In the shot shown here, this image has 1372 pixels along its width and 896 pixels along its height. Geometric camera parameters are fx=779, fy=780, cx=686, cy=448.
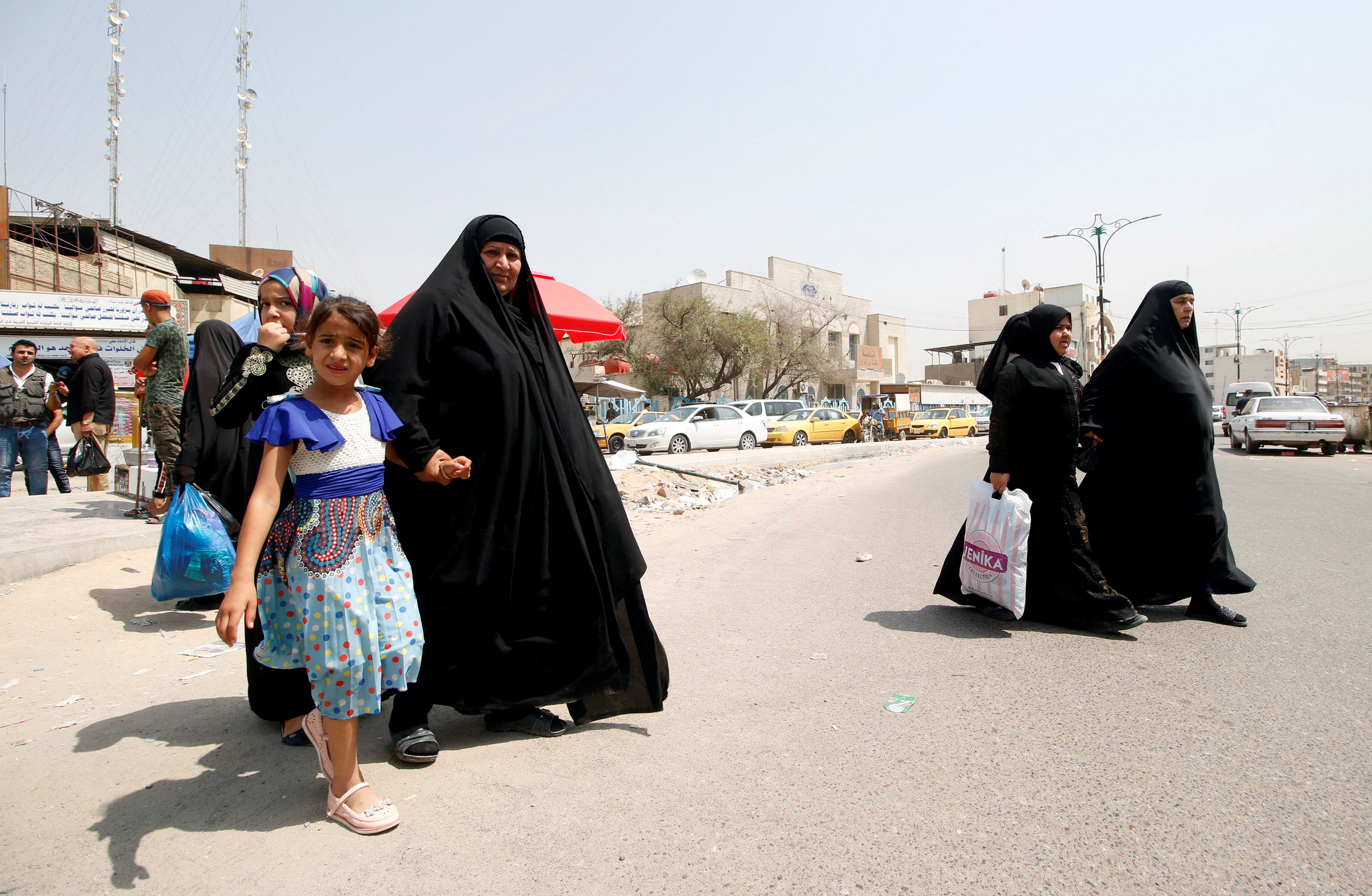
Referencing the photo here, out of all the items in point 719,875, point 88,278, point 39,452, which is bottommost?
point 719,875

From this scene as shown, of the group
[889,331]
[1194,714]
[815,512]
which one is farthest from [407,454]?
[889,331]

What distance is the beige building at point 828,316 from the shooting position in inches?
1592

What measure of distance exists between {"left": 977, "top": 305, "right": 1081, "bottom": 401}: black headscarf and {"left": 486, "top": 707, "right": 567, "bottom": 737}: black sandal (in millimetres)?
2687

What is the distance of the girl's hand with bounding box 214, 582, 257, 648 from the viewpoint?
1815 mm

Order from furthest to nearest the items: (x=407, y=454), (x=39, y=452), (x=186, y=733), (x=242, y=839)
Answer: (x=39, y=452) < (x=186, y=733) < (x=407, y=454) < (x=242, y=839)

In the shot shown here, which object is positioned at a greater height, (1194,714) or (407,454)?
(407,454)

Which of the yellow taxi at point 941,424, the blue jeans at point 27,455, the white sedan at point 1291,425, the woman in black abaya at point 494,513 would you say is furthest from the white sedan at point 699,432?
the woman in black abaya at point 494,513

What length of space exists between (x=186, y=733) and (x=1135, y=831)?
10.1 ft

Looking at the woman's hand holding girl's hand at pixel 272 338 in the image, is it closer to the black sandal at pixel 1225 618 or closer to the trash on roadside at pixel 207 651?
the trash on roadside at pixel 207 651

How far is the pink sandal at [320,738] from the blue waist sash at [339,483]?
0.61 m

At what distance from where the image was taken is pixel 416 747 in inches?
98.1

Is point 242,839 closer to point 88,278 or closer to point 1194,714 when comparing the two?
point 1194,714

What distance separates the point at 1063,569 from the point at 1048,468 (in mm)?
526

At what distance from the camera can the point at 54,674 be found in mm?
3438
